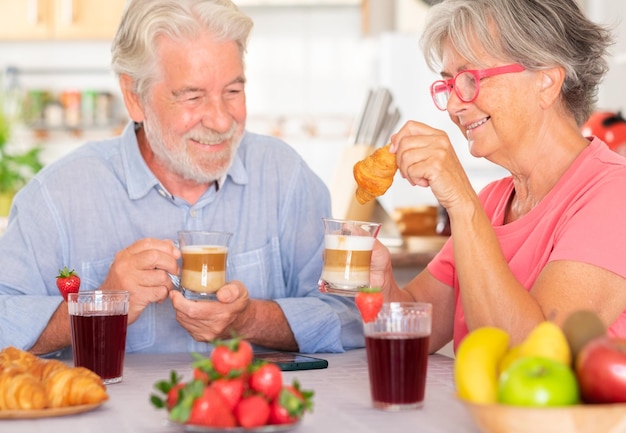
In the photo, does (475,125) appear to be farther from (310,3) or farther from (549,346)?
(310,3)

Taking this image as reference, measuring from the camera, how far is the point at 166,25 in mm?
2320

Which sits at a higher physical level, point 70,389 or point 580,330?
point 580,330

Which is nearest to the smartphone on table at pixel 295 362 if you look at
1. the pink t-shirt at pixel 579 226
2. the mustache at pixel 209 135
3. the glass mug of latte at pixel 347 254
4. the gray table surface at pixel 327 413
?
the gray table surface at pixel 327 413

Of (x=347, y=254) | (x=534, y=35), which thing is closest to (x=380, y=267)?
(x=347, y=254)

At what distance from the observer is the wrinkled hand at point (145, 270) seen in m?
1.97

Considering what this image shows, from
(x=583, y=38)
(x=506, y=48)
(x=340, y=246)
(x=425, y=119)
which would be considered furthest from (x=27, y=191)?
(x=425, y=119)

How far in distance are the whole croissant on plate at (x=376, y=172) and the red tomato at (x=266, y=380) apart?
76 centimetres

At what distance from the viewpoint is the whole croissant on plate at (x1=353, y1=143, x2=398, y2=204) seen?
193cm

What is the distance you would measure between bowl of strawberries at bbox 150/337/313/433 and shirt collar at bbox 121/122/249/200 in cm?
119

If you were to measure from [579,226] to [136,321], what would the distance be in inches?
45.4

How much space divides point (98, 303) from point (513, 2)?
1.08 metres

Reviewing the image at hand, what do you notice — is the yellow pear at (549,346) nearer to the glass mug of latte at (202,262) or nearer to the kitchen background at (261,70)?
the glass mug of latte at (202,262)

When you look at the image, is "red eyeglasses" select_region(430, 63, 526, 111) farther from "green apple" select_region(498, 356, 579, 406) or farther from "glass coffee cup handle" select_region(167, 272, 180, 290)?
"green apple" select_region(498, 356, 579, 406)

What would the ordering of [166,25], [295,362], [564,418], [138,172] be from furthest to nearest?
[138,172], [166,25], [295,362], [564,418]
